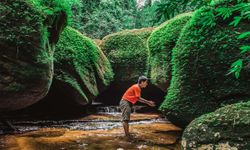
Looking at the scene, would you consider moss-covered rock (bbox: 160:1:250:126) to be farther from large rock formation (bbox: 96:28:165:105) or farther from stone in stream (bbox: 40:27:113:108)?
large rock formation (bbox: 96:28:165:105)

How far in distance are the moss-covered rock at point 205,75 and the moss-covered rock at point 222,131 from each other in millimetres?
2262

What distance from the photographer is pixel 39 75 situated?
6.57 m

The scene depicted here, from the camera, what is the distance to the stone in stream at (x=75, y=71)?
9953mm

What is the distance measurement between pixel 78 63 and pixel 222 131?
789cm

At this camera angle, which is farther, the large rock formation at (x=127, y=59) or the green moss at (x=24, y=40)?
the large rock formation at (x=127, y=59)

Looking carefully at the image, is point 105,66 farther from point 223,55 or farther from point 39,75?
point 223,55

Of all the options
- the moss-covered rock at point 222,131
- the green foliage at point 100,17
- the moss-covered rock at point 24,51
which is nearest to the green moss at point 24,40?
the moss-covered rock at point 24,51

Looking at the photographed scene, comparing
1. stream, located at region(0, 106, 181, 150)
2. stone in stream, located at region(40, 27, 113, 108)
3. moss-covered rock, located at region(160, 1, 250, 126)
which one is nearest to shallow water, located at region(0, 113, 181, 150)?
stream, located at region(0, 106, 181, 150)

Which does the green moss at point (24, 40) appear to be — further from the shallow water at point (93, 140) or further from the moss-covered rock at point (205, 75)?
the moss-covered rock at point (205, 75)

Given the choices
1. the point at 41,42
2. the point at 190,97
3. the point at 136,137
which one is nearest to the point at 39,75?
the point at 41,42

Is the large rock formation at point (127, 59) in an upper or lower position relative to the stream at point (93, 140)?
upper

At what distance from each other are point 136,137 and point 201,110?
192 centimetres

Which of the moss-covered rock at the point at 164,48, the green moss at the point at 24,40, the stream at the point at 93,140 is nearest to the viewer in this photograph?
the stream at the point at 93,140

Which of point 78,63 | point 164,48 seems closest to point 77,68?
point 78,63
